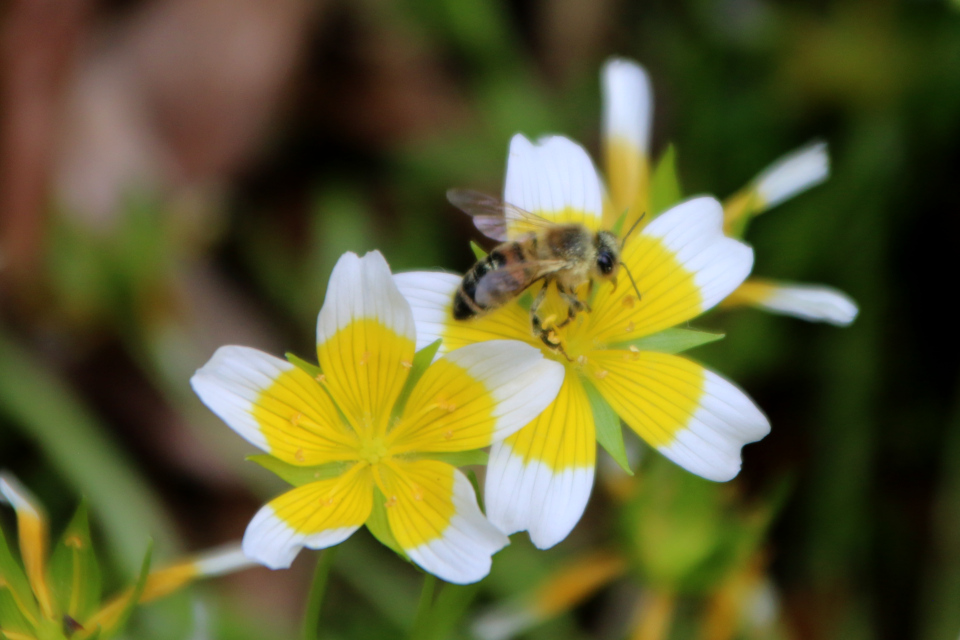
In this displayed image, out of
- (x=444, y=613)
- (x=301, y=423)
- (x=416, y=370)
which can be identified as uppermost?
(x=416, y=370)

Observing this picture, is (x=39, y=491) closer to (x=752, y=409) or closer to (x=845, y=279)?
(x=752, y=409)

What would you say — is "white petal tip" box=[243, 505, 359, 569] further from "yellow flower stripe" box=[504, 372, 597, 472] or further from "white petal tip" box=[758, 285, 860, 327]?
"white petal tip" box=[758, 285, 860, 327]

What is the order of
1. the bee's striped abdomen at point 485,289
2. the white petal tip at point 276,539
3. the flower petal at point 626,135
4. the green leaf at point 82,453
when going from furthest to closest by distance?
the green leaf at point 82,453 < the flower petal at point 626,135 < the bee's striped abdomen at point 485,289 < the white petal tip at point 276,539

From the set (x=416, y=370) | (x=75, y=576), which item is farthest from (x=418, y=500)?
(x=75, y=576)

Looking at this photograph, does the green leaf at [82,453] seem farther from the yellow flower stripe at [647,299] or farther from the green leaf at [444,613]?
the yellow flower stripe at [647,299]

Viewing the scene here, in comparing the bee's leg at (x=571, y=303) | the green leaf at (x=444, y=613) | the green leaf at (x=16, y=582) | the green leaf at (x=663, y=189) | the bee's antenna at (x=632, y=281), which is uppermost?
the green leaf at (x=663, y=189)

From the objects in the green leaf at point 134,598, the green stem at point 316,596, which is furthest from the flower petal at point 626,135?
the green leaf at point 134,598

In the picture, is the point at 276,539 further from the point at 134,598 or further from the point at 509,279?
the point at 509,279
